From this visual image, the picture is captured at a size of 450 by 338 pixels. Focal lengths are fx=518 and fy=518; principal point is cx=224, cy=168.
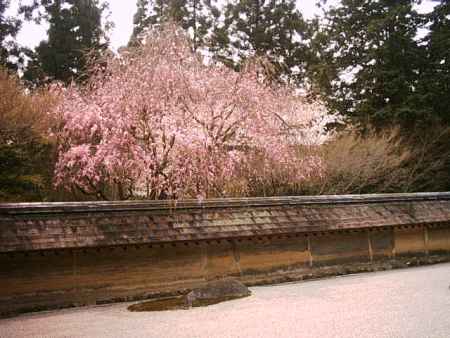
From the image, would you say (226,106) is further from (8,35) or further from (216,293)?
(8,35)

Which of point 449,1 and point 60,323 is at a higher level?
point 449,1

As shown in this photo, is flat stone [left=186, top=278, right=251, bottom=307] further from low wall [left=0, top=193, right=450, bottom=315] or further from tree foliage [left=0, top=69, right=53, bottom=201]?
tree foliage [left=0, top=69, right=53, bottom=201]

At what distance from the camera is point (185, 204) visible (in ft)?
36.6

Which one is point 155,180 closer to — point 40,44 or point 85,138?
point 85,138

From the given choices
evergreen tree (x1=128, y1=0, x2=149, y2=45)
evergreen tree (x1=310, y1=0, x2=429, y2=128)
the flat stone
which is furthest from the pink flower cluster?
evergreen tree (x1=128, y1=0, x2=149, y2=45)

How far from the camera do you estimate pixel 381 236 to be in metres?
13.5

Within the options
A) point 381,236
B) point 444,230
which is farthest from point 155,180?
point 444,230

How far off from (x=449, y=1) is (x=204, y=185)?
1896 cm

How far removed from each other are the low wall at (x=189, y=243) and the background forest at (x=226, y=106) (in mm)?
2953

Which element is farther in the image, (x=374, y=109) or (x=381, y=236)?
A: (x=374, y=109)

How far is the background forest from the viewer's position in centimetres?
1412

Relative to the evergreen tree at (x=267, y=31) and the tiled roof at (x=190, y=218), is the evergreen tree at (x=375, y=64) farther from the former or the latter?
the tiled roof at (x=190, y=218)

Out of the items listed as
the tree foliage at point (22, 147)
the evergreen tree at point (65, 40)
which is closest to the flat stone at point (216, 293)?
the tree foliage at point (22, 147)

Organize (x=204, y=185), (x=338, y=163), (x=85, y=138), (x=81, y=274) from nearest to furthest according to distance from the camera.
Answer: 1. (x=81, y=274)
2. (x=204, y=185)
3. (x=85, y=138)
4. (x=338, y=163)
